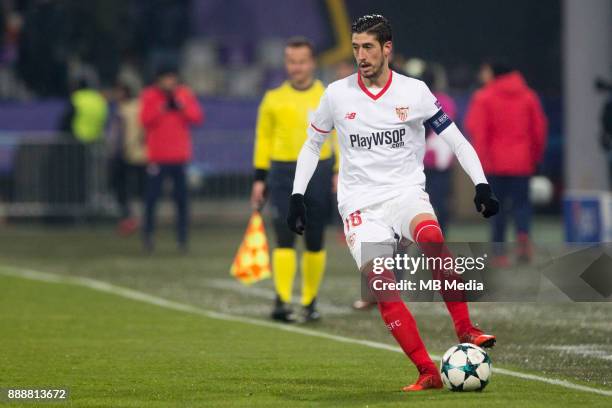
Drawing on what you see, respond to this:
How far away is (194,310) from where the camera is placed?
1434 cm

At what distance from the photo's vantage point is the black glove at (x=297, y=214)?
984 cm

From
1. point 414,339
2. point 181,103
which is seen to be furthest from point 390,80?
point 181,103

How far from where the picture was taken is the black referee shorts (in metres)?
13.4

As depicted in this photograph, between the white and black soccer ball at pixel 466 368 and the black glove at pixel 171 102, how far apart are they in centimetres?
1216

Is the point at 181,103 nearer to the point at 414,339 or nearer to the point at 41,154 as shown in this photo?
the point at 41,154

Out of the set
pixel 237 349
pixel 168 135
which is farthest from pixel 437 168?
pixel 237 349

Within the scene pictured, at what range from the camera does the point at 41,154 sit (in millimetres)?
25969

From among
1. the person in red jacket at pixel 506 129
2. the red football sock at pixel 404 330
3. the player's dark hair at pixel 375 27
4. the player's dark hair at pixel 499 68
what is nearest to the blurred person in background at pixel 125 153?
the person in red jacket at pixel 506 129

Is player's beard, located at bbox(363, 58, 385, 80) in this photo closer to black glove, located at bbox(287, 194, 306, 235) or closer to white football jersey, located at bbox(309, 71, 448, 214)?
white football jersey, located at bbox(309, 71, 448, 214)

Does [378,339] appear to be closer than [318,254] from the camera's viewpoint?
Yes

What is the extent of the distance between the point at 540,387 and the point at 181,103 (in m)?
12.0

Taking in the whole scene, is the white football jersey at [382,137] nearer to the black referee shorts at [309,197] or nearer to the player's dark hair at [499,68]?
the black referee shorts at [309,197]

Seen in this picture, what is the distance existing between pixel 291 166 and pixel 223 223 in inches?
514

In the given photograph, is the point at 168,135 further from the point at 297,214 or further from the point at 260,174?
the point at 297,214
